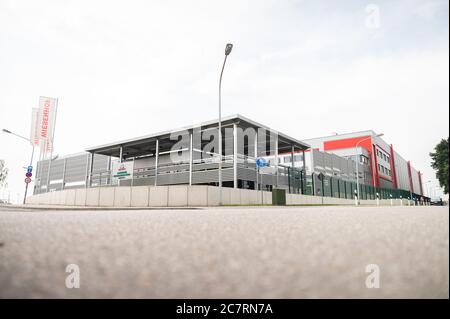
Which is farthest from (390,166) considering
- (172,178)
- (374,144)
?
(172,178)

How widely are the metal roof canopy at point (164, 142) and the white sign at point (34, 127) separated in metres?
5.47

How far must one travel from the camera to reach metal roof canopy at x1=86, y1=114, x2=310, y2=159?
809 inches

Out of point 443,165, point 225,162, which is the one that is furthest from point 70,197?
point 443,165

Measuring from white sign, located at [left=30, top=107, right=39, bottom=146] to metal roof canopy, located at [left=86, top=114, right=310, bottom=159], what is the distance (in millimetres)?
5470

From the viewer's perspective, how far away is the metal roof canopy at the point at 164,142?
2055 cm

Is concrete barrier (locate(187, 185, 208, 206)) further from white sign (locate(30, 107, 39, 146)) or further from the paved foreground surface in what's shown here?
white sign (locate(30, 107, 39, 146))

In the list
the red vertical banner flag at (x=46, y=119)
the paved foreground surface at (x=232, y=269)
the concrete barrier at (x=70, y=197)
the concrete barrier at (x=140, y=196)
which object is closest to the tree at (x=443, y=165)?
the paved foreground surface at (x=232, y=269)

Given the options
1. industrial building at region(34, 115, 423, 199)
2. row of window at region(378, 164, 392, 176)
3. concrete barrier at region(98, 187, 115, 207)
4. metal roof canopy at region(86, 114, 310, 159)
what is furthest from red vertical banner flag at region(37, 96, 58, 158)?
row of window at region(378, 164, 392, 176)

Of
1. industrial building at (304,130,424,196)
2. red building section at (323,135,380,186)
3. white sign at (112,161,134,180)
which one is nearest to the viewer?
white sign at (112,161,134,180)

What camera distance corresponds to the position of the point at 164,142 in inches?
1041

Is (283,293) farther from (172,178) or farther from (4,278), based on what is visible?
(172,178)

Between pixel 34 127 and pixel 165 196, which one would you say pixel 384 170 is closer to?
pixel 165 196
